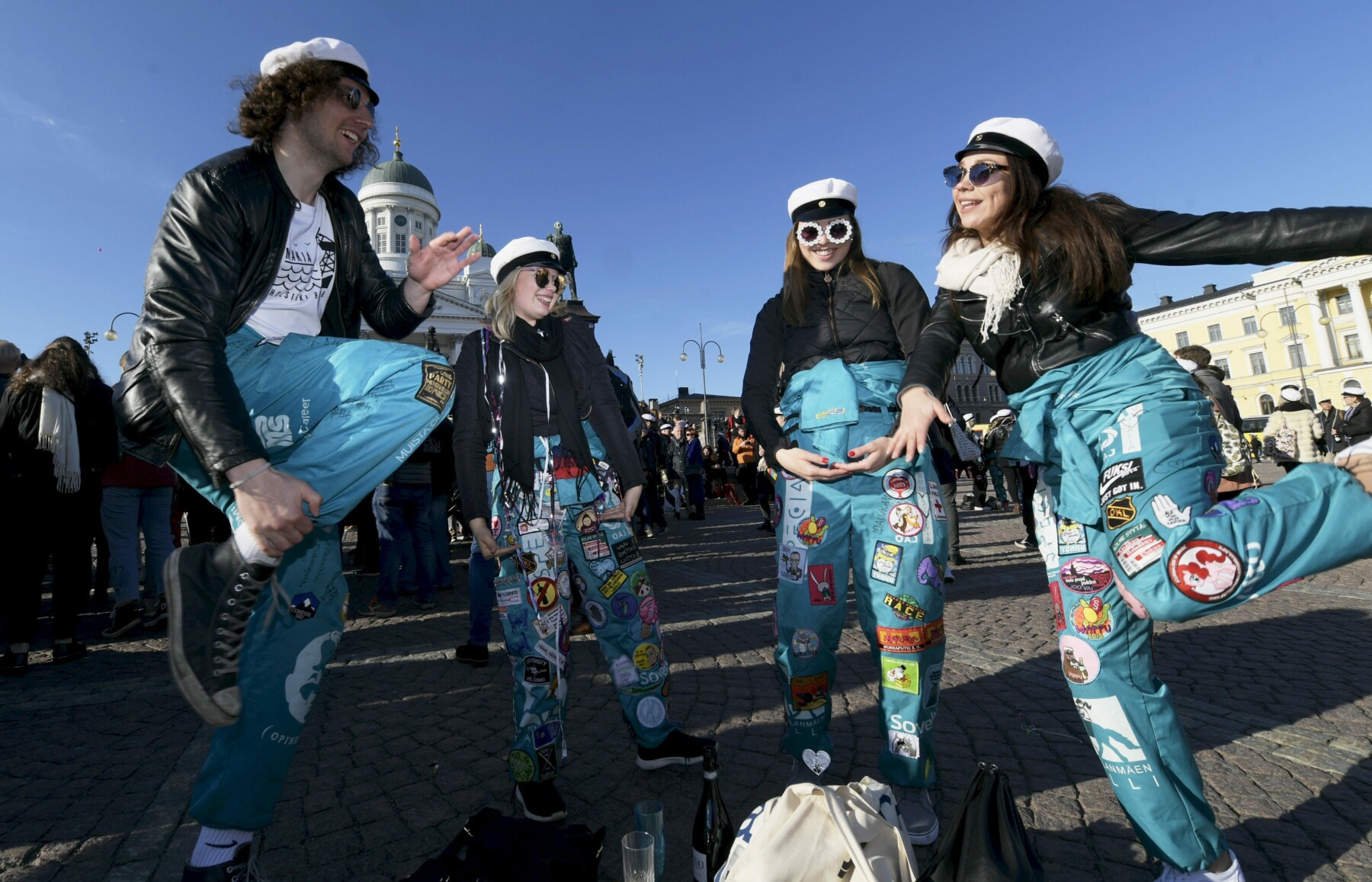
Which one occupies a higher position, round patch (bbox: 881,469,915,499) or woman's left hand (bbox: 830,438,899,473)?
woman's left hand (bbox: 830,438,899,473)

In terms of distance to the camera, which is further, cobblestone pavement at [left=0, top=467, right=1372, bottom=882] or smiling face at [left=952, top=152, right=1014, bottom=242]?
cobblestone pavement at [left=0, top=467, right=1372, bottom=882]

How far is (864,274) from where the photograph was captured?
9.29 feet

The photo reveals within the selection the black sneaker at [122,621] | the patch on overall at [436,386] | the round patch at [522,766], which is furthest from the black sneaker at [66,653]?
the patch on overall at [436,386]

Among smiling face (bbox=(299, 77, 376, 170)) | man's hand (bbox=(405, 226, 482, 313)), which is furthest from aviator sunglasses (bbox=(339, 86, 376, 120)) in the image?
man's hand (bbox=(405, 226, 482, 313))

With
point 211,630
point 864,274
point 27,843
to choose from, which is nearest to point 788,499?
point 864,274

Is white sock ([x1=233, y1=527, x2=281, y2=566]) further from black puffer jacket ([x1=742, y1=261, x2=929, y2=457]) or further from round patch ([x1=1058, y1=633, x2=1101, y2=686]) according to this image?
round patch ([x1=1058, y1=633, x2=1101, y2=686])

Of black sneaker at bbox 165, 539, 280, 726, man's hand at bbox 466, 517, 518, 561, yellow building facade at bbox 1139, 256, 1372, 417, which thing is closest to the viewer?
black sneaker at bbox 165, 539, 280, 726

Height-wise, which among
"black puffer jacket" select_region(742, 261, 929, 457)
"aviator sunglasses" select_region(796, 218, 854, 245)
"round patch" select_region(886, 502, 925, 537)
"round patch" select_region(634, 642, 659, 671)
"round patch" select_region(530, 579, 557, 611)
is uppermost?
"aviator sunglasses" select_region(796, 218, 854, 245)

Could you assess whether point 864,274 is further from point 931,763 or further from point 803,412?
point 931,763

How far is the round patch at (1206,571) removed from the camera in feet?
5.14

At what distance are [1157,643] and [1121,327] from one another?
3.79m

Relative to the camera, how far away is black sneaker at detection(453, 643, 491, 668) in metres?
4.82

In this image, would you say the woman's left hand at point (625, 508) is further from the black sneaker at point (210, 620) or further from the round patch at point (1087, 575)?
the round patch at point (1087, 575)

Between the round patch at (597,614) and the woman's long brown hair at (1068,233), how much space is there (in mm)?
1960
